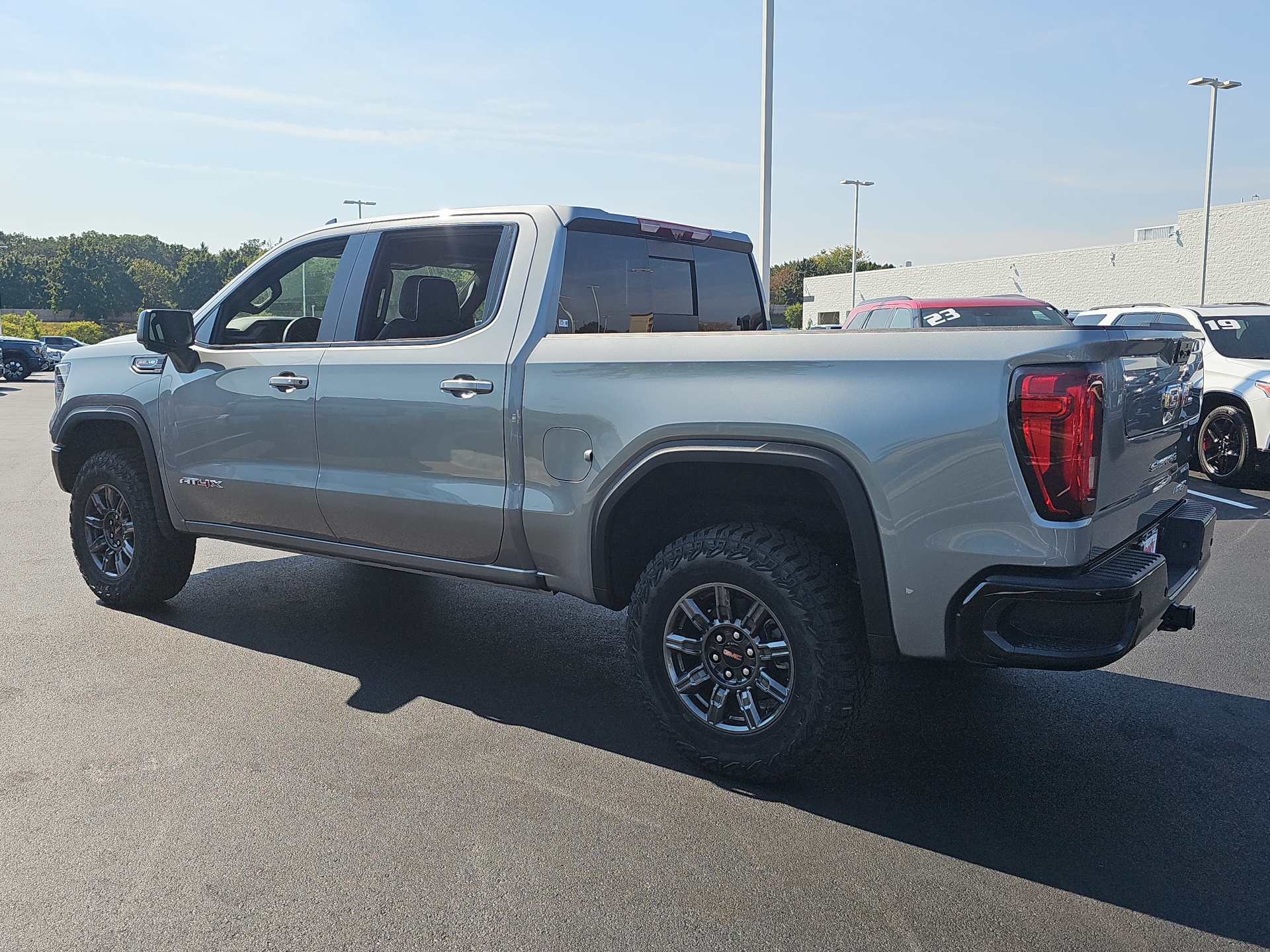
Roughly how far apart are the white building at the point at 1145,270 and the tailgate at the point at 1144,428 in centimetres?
2743

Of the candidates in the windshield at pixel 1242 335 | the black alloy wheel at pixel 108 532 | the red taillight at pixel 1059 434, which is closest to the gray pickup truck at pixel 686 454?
the red taillight at pixel 1059 434

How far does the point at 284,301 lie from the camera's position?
17.4ft

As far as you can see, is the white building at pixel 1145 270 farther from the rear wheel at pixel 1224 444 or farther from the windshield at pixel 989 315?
the rear wheel at pixel 1224 444

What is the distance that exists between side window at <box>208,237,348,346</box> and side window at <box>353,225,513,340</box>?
0.93 feet

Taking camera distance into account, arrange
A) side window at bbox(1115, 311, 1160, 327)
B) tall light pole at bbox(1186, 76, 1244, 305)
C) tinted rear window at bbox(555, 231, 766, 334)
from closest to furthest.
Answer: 1. tinted rear window at bbox(555, 231, 766, 334)
2. side window at bbox(1115, 311, 1160, 327)
3. tall light pole at bbox(1186, 76, 1244, 305)

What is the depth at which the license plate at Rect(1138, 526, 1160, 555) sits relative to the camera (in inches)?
144

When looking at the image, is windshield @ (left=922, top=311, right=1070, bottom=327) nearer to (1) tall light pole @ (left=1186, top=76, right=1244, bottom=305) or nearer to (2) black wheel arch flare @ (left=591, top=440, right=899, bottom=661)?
(2) black wheel arch flare @ (left=591, top=440, right=899, bottom=661)

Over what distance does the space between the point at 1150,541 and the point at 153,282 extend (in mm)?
132977

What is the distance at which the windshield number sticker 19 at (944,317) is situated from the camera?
463 inches

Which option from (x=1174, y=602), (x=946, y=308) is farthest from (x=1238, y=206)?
(x=1174, y=602)

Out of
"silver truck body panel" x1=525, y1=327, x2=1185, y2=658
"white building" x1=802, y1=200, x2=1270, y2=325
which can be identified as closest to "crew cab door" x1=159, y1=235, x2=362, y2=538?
"silver truck body panel" x1=525, y1=327, x2=1185, y2=658

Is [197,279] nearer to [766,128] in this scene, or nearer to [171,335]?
[766,128]

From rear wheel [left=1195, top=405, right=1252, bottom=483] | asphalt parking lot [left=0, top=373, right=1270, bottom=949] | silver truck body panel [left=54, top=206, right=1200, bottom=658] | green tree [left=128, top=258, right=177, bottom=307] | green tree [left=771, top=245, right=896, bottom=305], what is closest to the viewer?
asphalt parking lot [left=0, top=373, right=1270, bottom=949]

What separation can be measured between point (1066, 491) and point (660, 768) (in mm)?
1733
